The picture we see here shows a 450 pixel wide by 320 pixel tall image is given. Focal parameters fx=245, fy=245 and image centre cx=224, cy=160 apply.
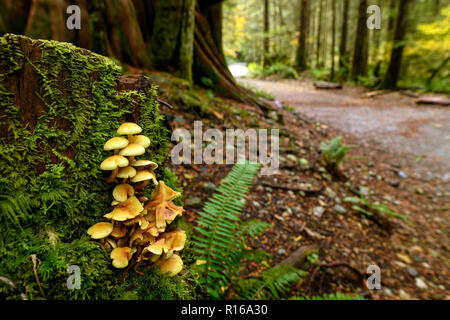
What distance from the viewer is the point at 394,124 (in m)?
8.84

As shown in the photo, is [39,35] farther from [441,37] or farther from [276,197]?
[441,37]

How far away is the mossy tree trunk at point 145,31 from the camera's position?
134 inches

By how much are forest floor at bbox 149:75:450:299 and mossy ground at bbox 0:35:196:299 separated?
5.56 ft

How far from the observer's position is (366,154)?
22.2 ft

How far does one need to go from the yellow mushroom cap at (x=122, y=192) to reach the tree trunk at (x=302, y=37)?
21905 millimetres

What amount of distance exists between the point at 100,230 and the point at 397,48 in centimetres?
1582

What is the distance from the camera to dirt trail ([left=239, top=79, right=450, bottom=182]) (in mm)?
6701

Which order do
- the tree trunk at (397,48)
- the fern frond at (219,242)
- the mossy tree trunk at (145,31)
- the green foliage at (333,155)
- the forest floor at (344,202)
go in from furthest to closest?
1. the tree trunk at (397,48)
2. the green foliage at (333,155)
3. the mossy tree trunk at (145,31)
4. the forest floor at (344,202)
5. the fern frond at (219,242)

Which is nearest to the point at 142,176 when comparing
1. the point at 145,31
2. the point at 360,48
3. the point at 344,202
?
the point at 344,202

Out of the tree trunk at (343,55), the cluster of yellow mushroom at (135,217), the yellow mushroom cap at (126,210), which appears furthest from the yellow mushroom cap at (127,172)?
the tree trunk at (343,55)

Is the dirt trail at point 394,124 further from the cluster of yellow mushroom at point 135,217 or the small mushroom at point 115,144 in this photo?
the small mushroom at point 115,144

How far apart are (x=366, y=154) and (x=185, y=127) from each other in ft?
17.0

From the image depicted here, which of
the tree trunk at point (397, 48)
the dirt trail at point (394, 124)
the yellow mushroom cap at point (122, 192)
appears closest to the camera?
the yellow mushroom cap at point (122, 192)
